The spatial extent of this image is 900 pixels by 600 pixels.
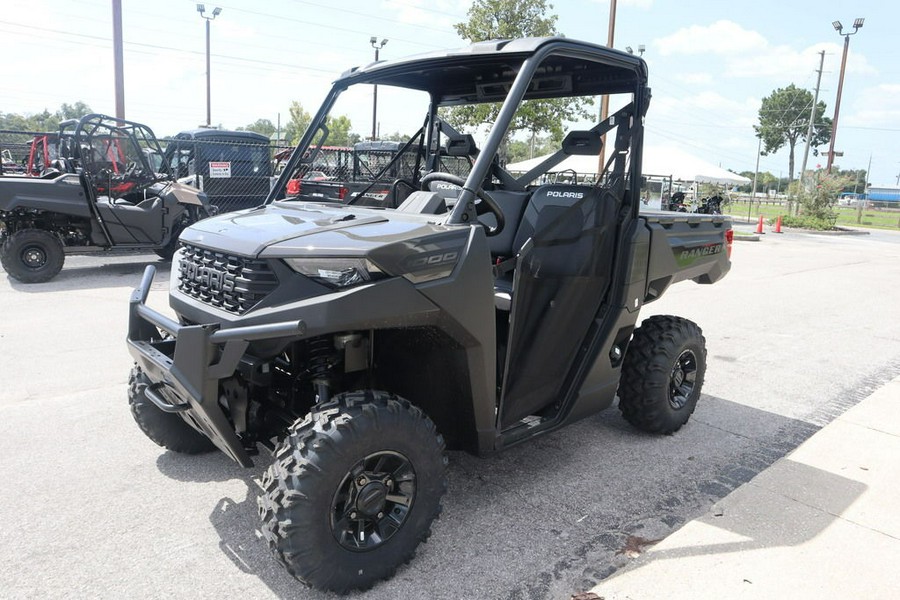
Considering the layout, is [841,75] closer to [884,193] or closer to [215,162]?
[215,162]

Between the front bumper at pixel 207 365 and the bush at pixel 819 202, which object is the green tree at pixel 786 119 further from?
the front bumper at pixel 207 365

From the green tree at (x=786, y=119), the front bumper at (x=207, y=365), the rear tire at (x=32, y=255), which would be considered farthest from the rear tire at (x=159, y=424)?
the green tree at (x=786, y=119)

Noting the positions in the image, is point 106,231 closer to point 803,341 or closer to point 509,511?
point 509,511

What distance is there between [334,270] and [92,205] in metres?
8.68

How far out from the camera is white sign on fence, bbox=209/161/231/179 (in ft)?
49.6

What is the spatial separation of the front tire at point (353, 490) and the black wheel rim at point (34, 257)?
338 inches

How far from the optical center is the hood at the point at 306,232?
2500 millimetres

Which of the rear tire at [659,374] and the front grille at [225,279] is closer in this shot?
the front grille at [225,279]

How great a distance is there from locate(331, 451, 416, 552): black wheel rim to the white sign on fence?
13950 millimetres

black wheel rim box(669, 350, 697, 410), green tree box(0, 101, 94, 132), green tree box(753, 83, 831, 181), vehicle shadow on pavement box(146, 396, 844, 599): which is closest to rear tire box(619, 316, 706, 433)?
black wheel rim box(669, 350, 697, 410)

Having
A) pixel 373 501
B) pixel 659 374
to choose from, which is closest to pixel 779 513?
pixel 659 374

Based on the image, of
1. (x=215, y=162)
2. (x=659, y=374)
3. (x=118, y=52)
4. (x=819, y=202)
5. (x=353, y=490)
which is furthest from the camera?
(x=819, y=202)

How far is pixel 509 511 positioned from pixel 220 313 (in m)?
1.72

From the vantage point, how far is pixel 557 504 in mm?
3422
